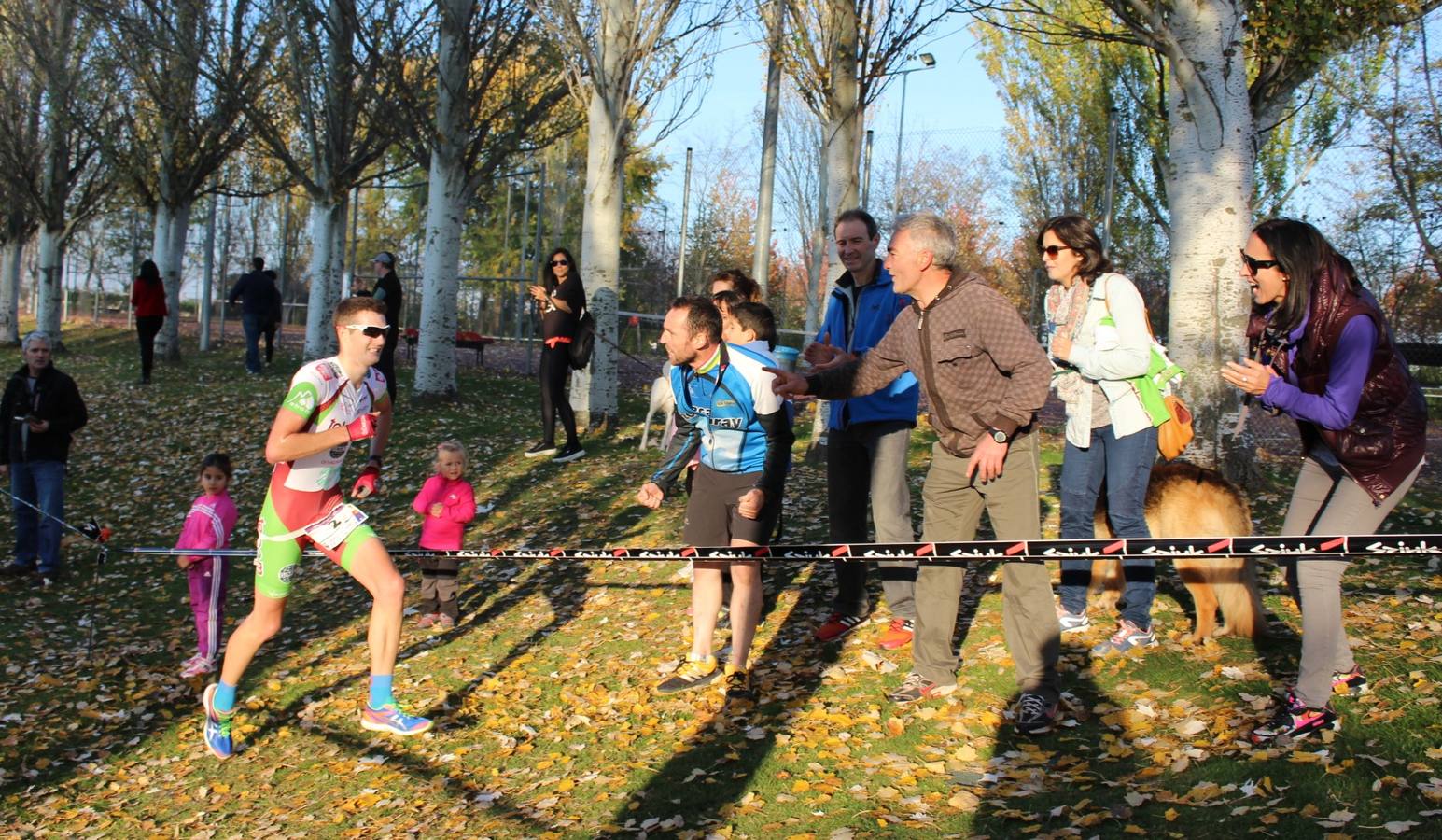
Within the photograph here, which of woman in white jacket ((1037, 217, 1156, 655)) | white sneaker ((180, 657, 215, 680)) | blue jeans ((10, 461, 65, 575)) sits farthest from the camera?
blue jeans ((10, 461, 65, 575))

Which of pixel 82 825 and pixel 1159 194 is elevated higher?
pixel 1159 194

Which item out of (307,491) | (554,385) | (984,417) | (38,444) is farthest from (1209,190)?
(38,444)

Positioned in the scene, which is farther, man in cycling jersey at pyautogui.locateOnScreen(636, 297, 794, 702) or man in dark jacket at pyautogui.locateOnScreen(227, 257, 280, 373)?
man in dark jacket at pyautogui.locateOnScreen(227, 257, 280, 373)

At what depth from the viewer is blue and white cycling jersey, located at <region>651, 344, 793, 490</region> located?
6098mm

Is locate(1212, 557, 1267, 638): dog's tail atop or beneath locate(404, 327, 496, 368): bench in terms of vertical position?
beneath

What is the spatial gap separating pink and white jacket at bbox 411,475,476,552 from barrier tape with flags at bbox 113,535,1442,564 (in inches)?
75.9

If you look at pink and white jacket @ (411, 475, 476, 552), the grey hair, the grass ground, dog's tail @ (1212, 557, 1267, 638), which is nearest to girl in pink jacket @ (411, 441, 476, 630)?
pink and white jacket @ (411, 475, 476, 552)

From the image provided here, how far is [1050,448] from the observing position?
13.4 metres

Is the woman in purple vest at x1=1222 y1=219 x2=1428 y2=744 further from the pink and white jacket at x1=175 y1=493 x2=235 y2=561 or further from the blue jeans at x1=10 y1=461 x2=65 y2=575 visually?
the blue jeans at x1=10 y1=461 x2=65 y2=575

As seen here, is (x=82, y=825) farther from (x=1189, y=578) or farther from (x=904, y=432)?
(x=1189, y=578)

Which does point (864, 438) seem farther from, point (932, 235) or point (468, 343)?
point (468, 343)

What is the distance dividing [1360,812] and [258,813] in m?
4.86

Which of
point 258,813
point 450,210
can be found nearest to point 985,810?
point 258,813

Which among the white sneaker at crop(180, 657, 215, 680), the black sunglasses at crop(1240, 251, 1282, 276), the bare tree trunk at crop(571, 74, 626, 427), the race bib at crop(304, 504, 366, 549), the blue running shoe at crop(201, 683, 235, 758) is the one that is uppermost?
the bare tree trunk at crop(571, 74, 626, 427)
